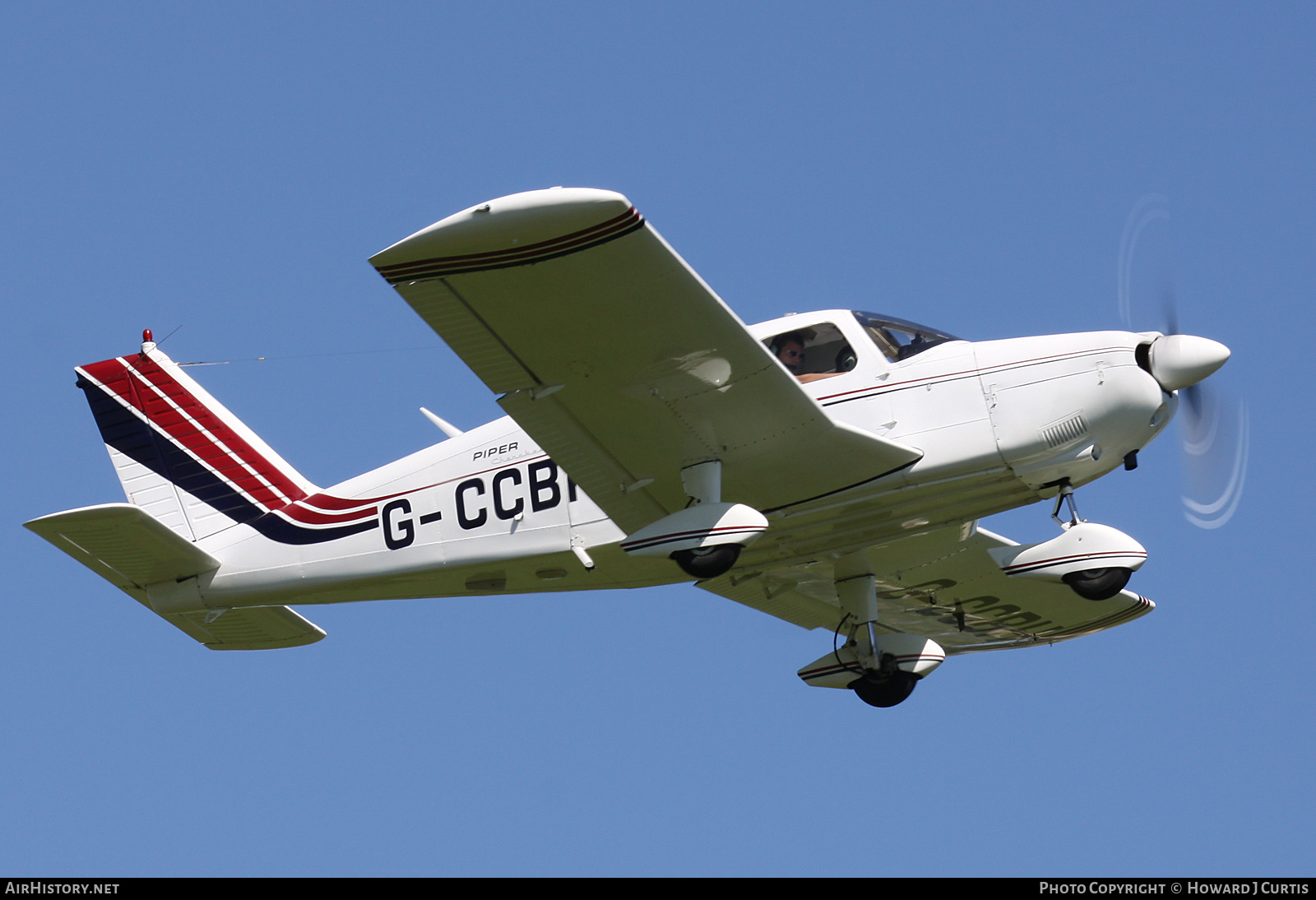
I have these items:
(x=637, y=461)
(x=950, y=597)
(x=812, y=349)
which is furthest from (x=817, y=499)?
(x=950, y=597)

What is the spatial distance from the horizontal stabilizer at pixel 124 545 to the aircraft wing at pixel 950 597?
Result: 481 cm

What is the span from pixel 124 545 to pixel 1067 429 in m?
8.10

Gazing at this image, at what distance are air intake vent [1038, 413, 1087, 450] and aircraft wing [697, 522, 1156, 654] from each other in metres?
1.95

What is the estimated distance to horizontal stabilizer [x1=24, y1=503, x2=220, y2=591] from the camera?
41.6ft

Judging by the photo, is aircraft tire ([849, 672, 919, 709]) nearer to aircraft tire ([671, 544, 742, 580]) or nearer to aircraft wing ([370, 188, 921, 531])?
aircraft wing ([370, 188, 921, 531])

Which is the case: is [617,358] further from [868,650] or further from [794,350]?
[868,650]

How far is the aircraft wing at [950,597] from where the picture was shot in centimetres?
1436

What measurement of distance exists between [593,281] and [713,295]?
908 millimetres

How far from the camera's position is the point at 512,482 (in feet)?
43.3

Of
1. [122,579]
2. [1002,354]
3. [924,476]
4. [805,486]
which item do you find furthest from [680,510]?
[122,579]

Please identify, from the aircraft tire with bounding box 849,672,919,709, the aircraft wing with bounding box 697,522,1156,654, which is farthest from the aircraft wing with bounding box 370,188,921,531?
the aircraft tire with bounding box 849,672,919,709

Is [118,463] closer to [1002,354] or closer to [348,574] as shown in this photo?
[348,574]

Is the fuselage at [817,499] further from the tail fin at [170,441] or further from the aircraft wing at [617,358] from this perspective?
the tail fin at [170,441]

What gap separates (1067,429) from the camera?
1198 centimetres
